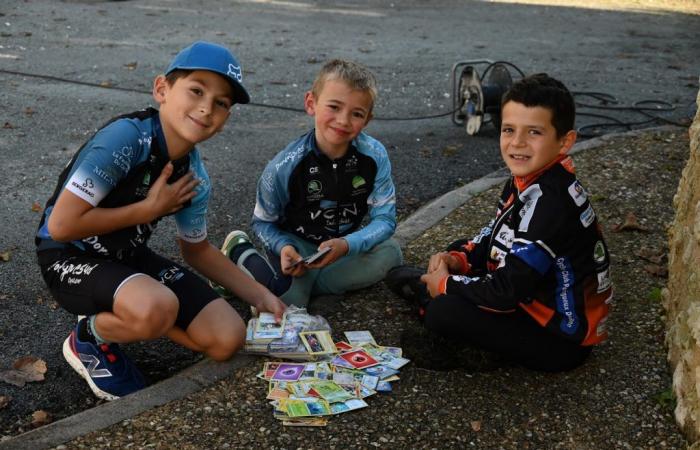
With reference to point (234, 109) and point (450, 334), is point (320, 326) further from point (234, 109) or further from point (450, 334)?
point (234, 109)

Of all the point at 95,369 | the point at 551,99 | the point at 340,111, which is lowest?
the point at 95,369

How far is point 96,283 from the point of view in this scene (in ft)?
11.7

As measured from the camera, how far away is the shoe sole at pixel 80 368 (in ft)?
11.8

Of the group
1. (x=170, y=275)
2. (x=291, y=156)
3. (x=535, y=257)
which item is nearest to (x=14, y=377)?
(x=170, y=275)

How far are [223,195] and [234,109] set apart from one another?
2415 mm

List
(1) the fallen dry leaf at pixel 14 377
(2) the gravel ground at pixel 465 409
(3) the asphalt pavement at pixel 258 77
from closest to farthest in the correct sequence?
(2) the gravel ground at pixel 465 409 < (1) the fallen dry leaf at pixel 14 377 < (3) the asphalt pavement at pixel 258 77

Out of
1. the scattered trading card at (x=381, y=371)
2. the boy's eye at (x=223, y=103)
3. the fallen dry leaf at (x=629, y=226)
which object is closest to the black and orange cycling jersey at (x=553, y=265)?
the scattered trading card at (x=381, y=371)

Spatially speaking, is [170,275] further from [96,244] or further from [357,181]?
[357,181]

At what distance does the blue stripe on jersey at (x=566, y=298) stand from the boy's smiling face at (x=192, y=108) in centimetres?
160

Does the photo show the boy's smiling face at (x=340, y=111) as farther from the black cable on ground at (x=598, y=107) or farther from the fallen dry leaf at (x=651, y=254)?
the black cable on ground at (x=598, y=107)

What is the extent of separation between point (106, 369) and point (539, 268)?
1861 millimetres

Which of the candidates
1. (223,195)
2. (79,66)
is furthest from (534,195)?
(79,66)

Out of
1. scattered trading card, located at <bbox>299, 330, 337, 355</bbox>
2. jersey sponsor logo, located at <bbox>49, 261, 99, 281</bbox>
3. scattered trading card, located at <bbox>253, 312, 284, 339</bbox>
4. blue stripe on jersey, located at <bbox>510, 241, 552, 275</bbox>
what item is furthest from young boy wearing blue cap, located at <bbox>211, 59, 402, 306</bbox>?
blue stripe on jersey, located at <bbox>510, 241, 552, 275</bbox>

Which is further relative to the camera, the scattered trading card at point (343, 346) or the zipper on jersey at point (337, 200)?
the zipper on jersey at point (337, 200)
